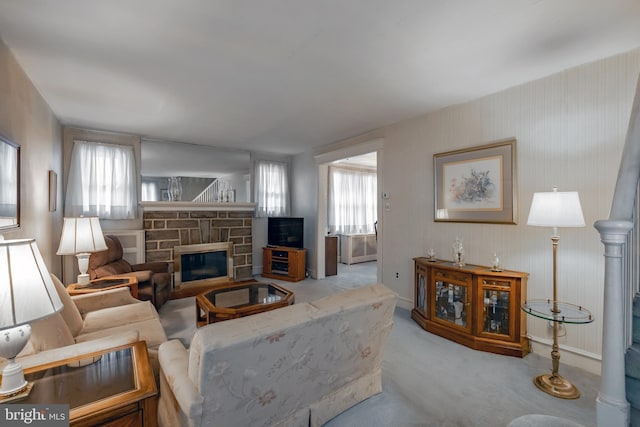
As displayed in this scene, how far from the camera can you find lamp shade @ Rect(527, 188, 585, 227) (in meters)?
2.07

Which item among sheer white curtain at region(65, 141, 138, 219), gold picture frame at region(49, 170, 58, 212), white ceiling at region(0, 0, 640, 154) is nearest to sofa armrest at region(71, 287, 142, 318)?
gold picture frame at region(49, 170, 58, 212)

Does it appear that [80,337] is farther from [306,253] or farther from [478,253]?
[306,253]

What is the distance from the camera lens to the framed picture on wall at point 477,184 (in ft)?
9.17

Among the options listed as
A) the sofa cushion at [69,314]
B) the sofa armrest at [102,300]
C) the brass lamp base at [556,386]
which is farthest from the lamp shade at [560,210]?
the sofa armrest at [102,300]

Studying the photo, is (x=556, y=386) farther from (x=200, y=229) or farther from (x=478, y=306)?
(x=200, y=229)

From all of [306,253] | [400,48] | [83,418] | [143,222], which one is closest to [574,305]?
[400,48]

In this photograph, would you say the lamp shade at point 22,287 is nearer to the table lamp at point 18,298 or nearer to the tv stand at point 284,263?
the table lamp at point 18,298

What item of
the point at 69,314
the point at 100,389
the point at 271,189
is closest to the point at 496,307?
the point at 100,389

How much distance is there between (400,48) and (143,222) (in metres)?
4.50

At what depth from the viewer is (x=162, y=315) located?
3.64 meters

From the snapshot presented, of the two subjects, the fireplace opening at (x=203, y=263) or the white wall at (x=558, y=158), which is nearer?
the white wall at (x=558, y=158)

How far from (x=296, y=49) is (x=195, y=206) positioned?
12.1 feet

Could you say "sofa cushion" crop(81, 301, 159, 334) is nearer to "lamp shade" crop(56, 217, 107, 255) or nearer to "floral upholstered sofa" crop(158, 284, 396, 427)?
"lamp shade" crop(56, 217, 107, 255)

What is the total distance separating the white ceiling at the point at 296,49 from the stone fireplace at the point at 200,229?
6.07ft
